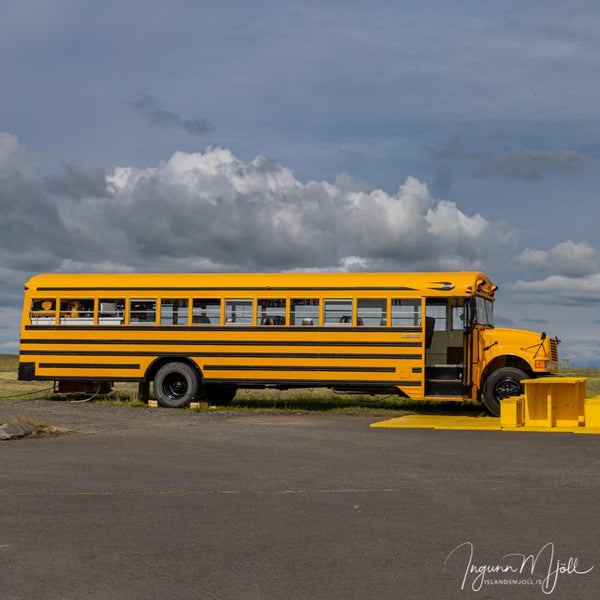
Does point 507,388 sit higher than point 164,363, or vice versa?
point 164,363

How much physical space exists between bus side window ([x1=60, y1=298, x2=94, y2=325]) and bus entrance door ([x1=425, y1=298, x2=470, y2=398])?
7.97 meters

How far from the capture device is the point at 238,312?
784 inches

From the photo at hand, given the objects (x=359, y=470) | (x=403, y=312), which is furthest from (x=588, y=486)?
(x=403, y=312)

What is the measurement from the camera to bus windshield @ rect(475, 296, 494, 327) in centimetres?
1856

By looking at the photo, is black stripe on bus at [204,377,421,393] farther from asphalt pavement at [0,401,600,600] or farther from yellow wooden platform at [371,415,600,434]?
asphalt pavement at [0,401,600,600]

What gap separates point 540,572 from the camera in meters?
5.70

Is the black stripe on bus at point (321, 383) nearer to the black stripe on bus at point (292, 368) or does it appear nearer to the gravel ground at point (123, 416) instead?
the black stripe on bus at point (292, 368)

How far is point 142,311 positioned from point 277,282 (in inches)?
134

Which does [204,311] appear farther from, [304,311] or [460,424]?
[460,424]

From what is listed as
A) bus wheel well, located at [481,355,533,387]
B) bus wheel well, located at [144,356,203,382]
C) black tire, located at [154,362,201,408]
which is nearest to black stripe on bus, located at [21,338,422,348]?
bus wheel well, located at [144,356,203,382]

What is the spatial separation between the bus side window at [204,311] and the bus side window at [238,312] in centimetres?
32

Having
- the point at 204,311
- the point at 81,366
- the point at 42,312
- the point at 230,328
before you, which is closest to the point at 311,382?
the point at 230,328

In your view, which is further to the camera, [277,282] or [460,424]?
[277,282]

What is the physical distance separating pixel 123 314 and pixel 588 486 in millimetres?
13552
